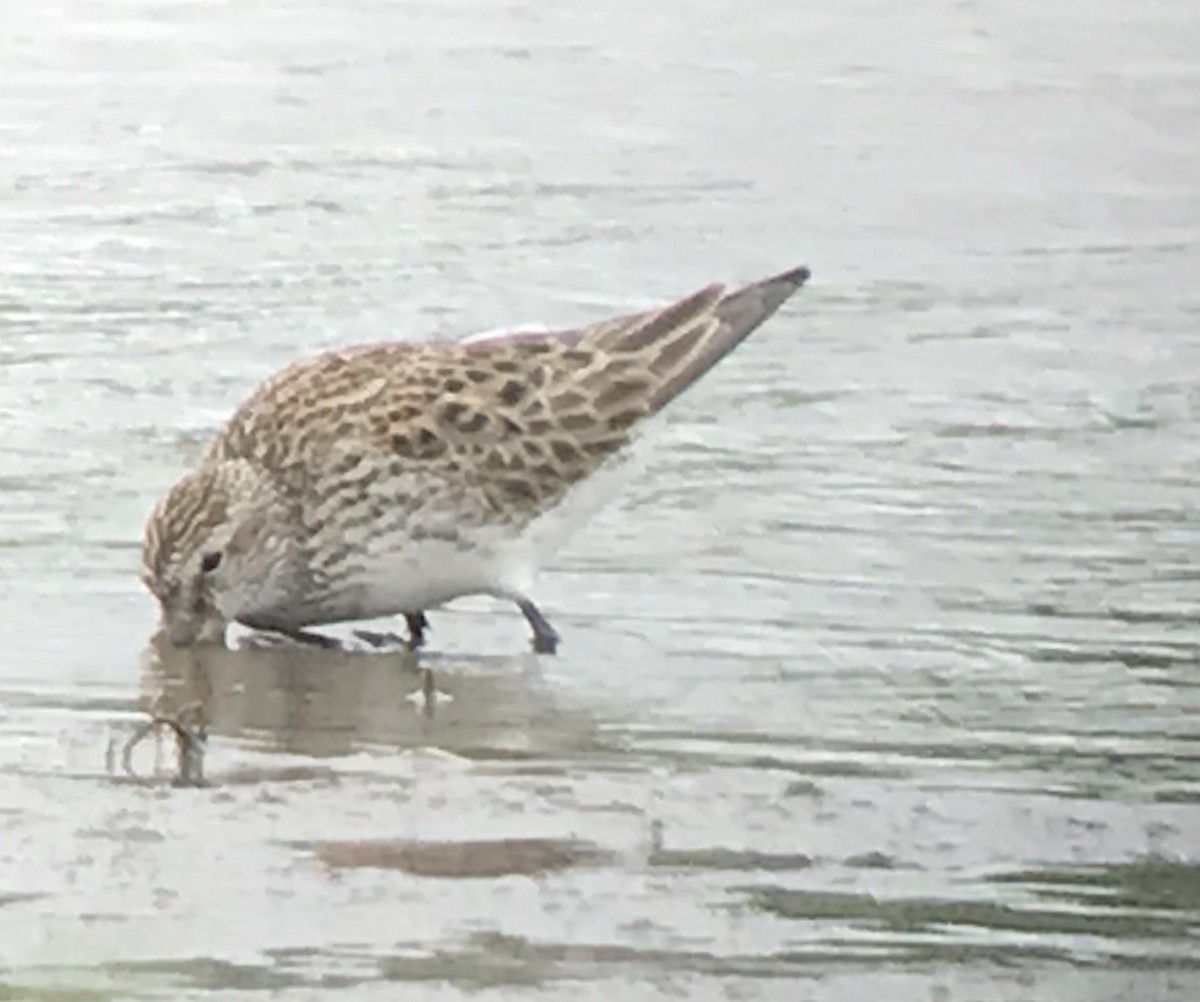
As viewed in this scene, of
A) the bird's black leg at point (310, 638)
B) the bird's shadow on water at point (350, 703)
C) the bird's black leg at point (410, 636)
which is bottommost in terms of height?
the bird's black leg at point (310, 638)

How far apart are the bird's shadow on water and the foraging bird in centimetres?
13

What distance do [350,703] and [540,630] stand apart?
547mm

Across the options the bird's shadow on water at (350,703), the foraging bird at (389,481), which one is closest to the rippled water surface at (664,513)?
the bird's shadow on water at (350,703)

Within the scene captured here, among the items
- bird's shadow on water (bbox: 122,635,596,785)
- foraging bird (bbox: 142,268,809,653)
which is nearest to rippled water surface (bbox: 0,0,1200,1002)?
bird's shadow on water (bbox: 122,635,596,785)

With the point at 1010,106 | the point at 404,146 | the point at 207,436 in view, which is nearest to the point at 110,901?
the point at 207,436

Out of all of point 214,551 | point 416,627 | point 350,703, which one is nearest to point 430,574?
point 416,627

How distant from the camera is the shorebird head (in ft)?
22.1

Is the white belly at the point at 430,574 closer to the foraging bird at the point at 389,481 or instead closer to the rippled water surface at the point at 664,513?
the foraging bird at the point at 389,481

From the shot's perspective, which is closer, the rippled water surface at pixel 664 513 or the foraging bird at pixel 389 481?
the rippled water surface at pixel 664 513

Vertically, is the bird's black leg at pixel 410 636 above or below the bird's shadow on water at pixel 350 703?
below

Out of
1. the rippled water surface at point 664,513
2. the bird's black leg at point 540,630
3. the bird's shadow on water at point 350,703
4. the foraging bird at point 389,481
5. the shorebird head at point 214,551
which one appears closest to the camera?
the rippled water surface at point 664,513

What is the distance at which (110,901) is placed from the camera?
5062 millimetres

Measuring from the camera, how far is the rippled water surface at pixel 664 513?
4992mm

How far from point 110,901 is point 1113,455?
331 cm
